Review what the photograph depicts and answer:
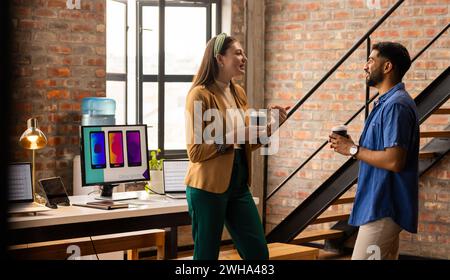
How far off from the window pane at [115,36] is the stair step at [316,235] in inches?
83.4

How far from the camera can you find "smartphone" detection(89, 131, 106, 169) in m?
4.08

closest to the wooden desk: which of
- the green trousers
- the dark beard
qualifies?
the green trousers

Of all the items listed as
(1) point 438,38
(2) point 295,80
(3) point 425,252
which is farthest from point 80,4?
(3) point 425,252

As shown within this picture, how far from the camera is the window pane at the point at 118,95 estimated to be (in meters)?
5.97

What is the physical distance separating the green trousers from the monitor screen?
107 cm

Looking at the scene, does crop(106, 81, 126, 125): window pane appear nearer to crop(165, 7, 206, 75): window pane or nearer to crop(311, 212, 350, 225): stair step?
crop(165, 7, 206, 75): window pane

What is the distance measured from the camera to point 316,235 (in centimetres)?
584

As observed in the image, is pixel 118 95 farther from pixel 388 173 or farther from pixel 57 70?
pixel 388 173

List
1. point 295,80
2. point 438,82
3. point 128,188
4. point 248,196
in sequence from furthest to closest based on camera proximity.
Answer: point 295,80, point 128,188, point 438,82, point 248,196

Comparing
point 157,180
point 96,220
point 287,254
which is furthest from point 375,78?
point 287,254

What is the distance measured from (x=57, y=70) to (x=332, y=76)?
2383mm

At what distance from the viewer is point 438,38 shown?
549cm
